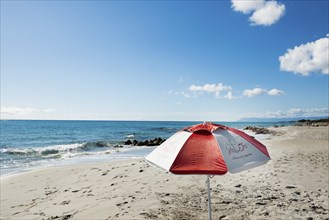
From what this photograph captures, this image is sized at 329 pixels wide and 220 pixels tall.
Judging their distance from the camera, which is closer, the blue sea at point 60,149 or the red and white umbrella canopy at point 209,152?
the red and white umbrella canopy at point 209,152

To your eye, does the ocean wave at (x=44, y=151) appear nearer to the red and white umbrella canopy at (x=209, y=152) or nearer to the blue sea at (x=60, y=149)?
the blue sea at (x=60, y=149)

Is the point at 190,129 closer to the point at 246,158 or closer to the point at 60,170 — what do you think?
the point at 246,158

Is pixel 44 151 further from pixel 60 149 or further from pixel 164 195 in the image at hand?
pixel 164 195

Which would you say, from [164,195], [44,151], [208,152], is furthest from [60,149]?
[208,152]

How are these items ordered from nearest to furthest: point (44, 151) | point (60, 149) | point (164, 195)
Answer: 1. point (164, 195)
2. point (44, 151)
3. point (60, 149)

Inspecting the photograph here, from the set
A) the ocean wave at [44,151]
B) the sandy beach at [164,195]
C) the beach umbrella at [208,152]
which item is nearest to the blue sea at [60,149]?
the ocean wave at [44,151]

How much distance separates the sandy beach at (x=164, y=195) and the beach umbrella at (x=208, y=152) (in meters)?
3.32

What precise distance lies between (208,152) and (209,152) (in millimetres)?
14

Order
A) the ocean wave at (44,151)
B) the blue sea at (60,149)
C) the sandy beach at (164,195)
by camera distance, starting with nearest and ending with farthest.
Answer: the sandy beach at (164,195) → the blue sea at (60,149) → the ocean wave at (44,151)

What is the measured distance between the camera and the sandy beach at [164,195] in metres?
7.20

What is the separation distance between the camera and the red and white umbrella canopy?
3684 millimetres

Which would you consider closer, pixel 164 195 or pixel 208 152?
pixel 208 152

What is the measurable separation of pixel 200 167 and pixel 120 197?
5.65 m

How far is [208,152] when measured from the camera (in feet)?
12.7
